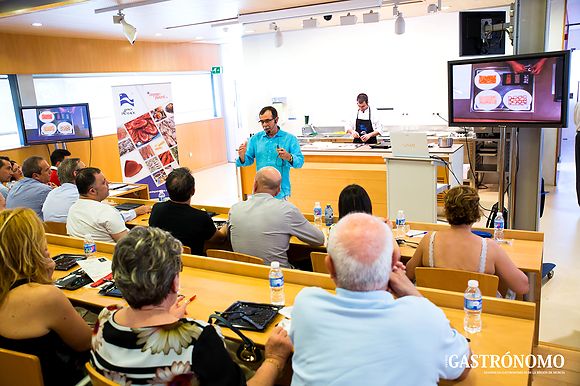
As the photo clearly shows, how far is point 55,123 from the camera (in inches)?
291

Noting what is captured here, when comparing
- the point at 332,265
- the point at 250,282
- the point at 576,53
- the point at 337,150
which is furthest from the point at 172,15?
the point at 576,53

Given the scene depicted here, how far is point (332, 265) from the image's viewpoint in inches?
59.4

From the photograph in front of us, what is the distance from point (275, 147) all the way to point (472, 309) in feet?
10.6

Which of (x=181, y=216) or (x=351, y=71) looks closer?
(x=181, y=216)

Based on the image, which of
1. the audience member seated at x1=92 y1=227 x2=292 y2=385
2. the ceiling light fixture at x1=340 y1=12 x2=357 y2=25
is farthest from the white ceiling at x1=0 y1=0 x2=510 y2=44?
the audience member seated at x1=92 y1=227 x2=292 y2=385

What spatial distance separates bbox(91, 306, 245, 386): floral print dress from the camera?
1531 millimetres

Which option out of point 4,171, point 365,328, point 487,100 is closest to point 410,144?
point 487,100

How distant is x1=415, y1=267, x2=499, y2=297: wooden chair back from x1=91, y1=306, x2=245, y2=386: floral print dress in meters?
1.25

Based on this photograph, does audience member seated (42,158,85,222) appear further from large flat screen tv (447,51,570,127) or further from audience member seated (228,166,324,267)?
large flat screen tv (447,51,570,127)

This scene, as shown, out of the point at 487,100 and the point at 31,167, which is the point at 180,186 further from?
the point at 487,100

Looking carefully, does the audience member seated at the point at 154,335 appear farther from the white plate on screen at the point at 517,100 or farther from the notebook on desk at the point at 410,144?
the notebook on desk at the point at 410,144

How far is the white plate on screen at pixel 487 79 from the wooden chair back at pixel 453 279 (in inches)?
78.3

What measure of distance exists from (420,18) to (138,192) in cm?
608

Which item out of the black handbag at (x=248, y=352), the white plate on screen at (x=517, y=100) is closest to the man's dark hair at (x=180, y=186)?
the black handbag at (x=248, y=352)
